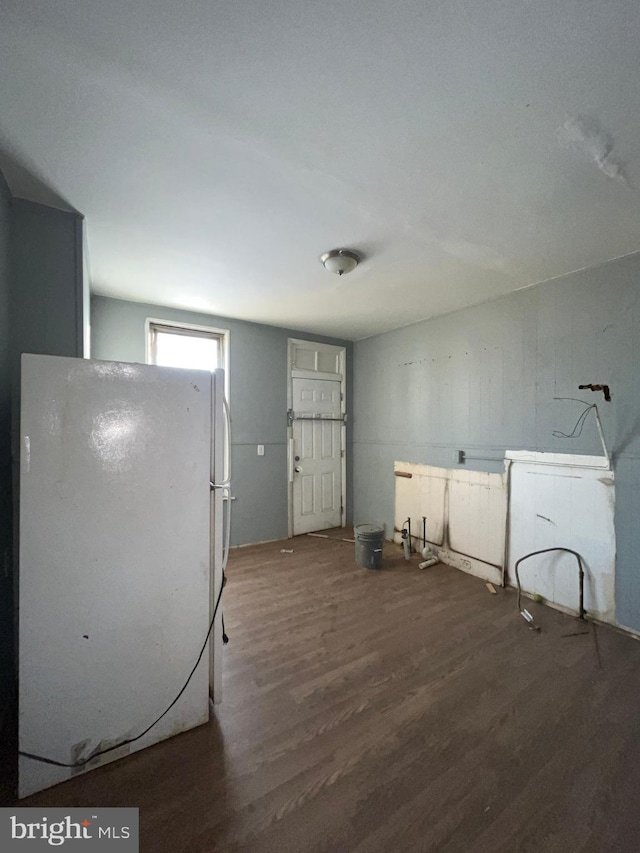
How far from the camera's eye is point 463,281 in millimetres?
2895

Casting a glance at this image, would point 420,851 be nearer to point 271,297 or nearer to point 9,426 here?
point 9,426

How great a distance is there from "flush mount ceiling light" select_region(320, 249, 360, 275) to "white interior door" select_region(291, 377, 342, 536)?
2.11 meters

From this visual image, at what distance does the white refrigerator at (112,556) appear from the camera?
131cm

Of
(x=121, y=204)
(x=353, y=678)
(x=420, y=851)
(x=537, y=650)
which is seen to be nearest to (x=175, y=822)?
(x=420, y=851)

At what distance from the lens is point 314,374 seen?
465 cm

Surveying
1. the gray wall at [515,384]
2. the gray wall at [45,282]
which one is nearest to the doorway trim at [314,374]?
the gray wall at [515,384]

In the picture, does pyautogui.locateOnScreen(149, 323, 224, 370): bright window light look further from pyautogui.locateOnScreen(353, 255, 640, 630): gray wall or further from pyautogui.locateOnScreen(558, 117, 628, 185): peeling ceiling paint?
pyautogui.locateOnScreen(558, 117, 628, 185): peeling ceiling paint

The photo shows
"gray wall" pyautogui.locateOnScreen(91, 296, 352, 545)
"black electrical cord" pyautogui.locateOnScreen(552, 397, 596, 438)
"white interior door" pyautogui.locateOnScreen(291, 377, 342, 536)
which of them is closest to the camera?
"black electrical cord" pyautogui.locateOnScreen(552, 397, 596, 438)

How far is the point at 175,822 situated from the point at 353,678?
102cm

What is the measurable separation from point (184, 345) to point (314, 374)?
1685 millimetres

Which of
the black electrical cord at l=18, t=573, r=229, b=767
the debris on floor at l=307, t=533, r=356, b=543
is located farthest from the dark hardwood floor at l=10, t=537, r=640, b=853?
the debris on floor at l=307, t=533, r=356, b=543

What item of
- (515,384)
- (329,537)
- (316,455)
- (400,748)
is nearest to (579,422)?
(515,384)

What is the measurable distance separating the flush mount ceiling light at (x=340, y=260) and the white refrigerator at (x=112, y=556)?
133 cm

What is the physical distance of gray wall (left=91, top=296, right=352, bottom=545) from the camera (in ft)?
13.2
